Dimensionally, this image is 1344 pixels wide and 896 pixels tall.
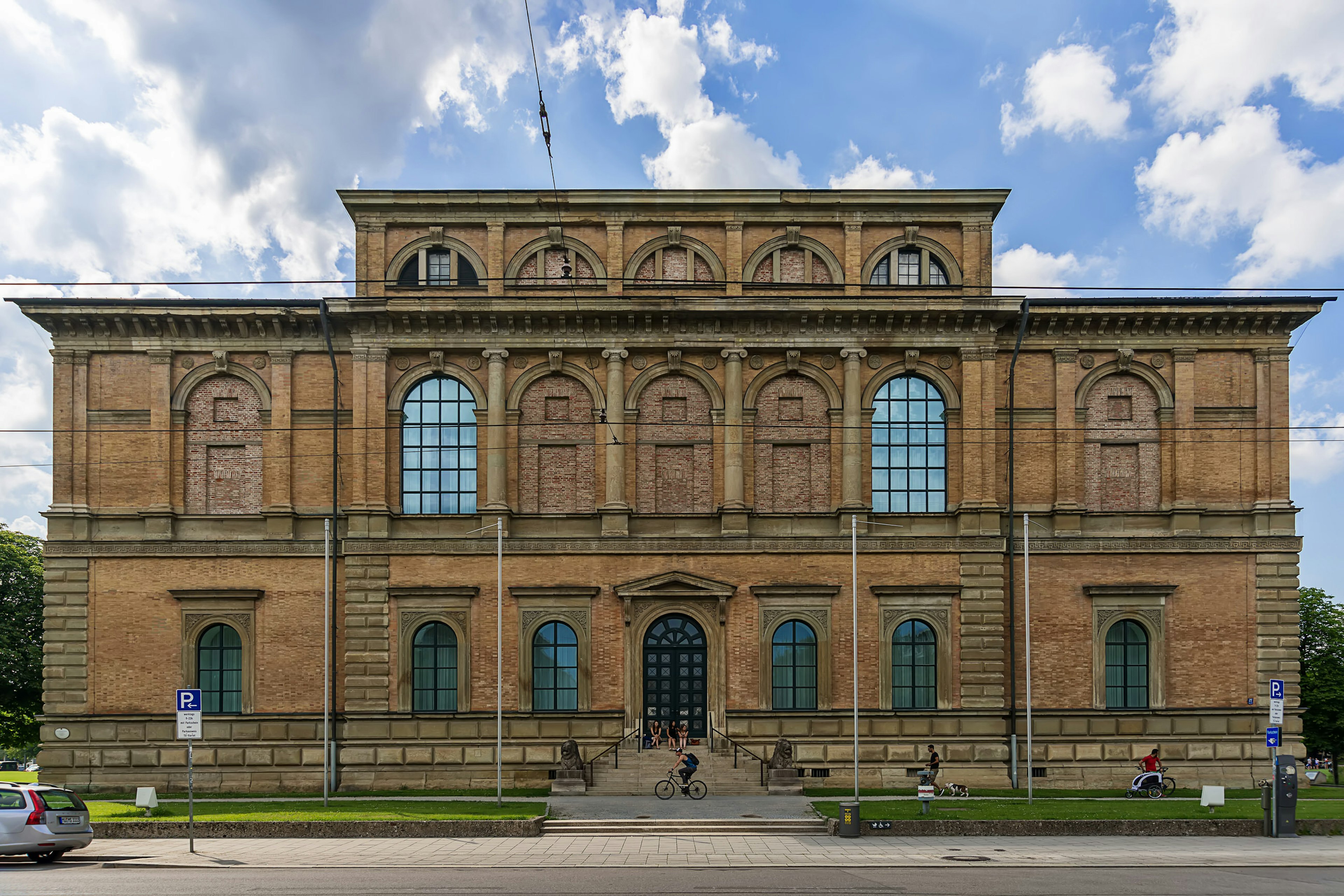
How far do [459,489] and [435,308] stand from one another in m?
5.88

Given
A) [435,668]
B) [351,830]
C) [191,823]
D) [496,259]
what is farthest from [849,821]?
[496,259]

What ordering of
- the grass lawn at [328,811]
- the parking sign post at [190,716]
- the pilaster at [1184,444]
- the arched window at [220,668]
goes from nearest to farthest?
1. the parking sign post at [190,716]
2. the grass lawn at [328,811]
3. the arched window at [220,668]
4. the pilaster at [1184,444]

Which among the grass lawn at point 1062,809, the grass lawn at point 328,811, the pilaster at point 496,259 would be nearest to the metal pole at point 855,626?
the grass lawn at point 1062,809

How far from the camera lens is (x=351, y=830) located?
77.9 ft

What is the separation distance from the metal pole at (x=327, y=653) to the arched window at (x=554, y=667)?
619 centimetres

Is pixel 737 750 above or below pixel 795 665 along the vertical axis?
below

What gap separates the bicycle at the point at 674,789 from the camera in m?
27.8

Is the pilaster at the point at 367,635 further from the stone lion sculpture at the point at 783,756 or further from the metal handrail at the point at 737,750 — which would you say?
the stone lion sculpture at the point at 783,756

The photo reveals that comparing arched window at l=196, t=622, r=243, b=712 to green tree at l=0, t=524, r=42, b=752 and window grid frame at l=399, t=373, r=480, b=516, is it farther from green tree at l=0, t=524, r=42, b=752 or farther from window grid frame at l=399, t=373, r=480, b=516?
green tree at l=0, t=524, r=42, b=752

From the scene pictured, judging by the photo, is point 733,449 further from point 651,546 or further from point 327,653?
point 327,653

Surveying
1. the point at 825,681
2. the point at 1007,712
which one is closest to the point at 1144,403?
the point at 1007,712

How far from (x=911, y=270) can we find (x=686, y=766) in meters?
17.6

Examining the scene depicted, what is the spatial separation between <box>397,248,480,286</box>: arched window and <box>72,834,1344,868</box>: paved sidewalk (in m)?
17.7

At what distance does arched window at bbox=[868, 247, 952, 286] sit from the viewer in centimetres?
3338
